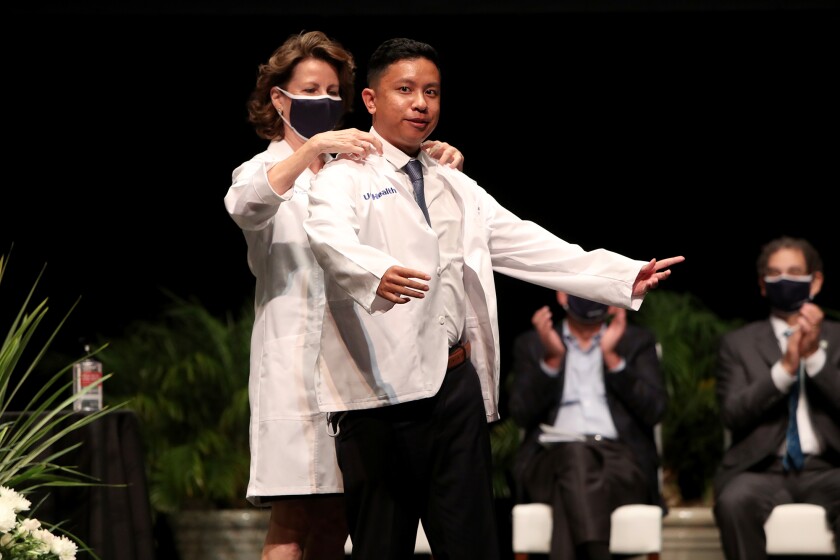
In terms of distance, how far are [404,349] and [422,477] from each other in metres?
0.27

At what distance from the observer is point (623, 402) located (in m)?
4.69

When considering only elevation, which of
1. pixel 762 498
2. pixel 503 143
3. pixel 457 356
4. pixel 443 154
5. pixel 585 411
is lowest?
pixel 762 498

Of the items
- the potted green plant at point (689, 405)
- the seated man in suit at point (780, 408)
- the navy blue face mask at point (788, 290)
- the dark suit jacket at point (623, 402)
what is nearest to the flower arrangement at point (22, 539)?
the dark suit jacket at point (623, 402)

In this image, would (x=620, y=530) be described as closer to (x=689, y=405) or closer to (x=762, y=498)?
(x=762, y=498)

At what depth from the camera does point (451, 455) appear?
2484 mm

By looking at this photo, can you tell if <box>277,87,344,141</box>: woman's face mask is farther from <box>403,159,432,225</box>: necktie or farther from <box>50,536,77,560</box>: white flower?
<box>50,536,77,560</box>: white flower

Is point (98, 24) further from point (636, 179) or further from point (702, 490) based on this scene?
point (702, 490)

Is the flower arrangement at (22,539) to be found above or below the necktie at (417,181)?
below

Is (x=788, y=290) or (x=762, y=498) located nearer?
(x=762, y=498)

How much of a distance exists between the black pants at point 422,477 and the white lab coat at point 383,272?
0.18 ft

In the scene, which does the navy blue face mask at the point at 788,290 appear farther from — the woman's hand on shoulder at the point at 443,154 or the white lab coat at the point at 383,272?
the woman's hand on shoulder at the point at 443,154

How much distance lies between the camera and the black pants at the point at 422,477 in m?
2.47

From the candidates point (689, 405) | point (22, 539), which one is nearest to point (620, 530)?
point (689, 405)

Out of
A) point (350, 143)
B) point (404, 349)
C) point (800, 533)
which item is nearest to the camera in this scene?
point (404, 349)
